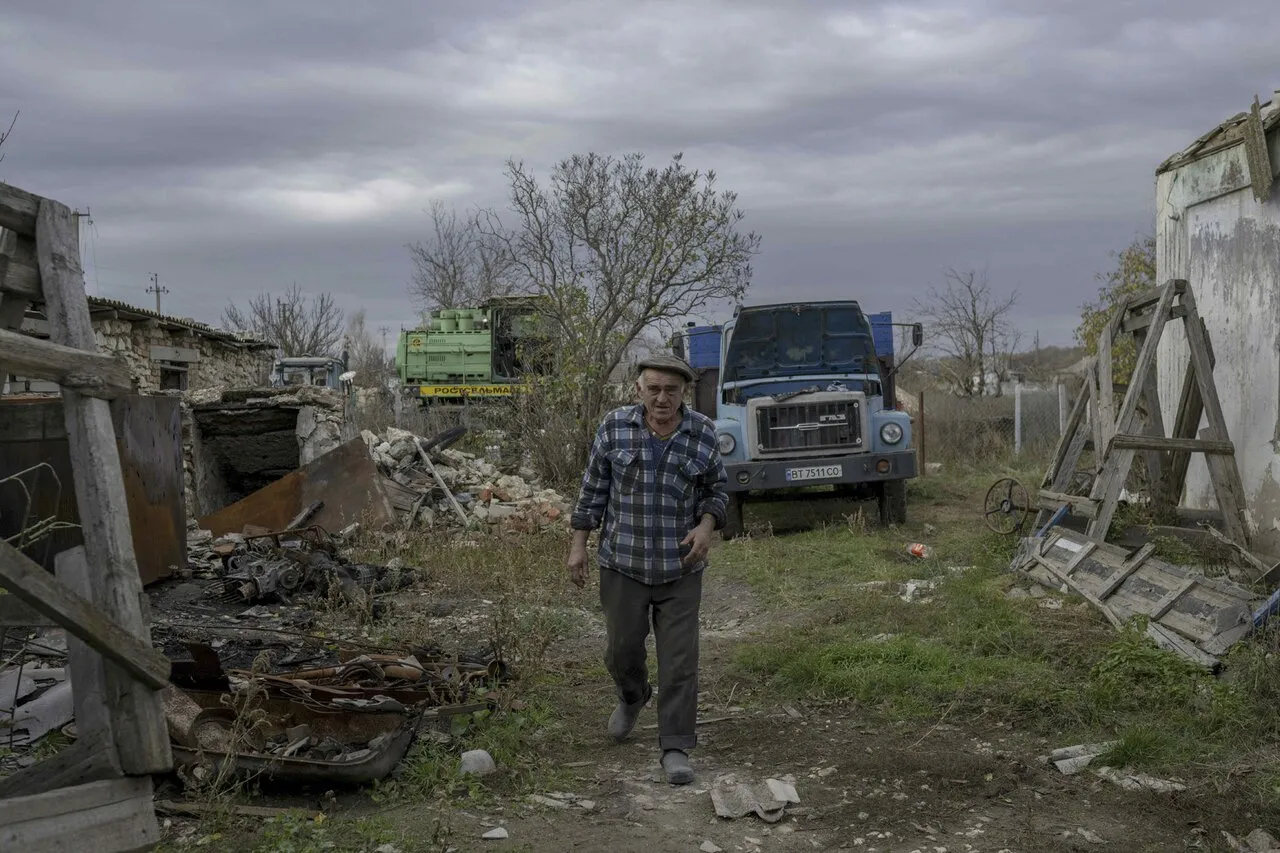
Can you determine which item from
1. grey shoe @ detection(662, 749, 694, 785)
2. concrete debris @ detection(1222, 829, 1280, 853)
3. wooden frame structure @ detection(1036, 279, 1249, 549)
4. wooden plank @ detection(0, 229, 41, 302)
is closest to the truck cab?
wooden frame structure @ detection(1036, 279, 1249, 549)

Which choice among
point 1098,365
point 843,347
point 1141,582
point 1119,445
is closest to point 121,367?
point 1141,582

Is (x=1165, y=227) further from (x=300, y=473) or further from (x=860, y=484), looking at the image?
(x=300, y=473)

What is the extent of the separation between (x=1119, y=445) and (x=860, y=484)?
14.7ft

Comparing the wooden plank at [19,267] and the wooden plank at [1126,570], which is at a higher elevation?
the wooden plank at [19,267]

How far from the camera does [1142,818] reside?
4125 millimetres

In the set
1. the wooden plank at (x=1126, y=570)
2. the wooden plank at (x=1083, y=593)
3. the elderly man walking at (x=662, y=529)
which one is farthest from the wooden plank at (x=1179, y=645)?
the elderly man walking at (x=662, y=529)

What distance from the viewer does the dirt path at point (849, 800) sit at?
401cm

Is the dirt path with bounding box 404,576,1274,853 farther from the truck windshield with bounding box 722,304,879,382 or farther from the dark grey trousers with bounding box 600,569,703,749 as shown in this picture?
the truck windshield with bounding box 722,304,879,382

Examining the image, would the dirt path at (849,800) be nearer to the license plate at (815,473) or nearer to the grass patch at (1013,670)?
the grass patch at (1013,670)

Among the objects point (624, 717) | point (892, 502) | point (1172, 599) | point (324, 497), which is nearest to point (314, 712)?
point (624, 717)

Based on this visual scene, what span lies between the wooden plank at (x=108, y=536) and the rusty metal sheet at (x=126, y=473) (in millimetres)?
3809

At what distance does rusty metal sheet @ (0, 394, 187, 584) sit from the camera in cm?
719

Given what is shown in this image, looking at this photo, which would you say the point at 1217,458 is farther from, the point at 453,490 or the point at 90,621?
the point at 453,490

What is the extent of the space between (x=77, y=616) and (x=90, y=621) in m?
0.04
